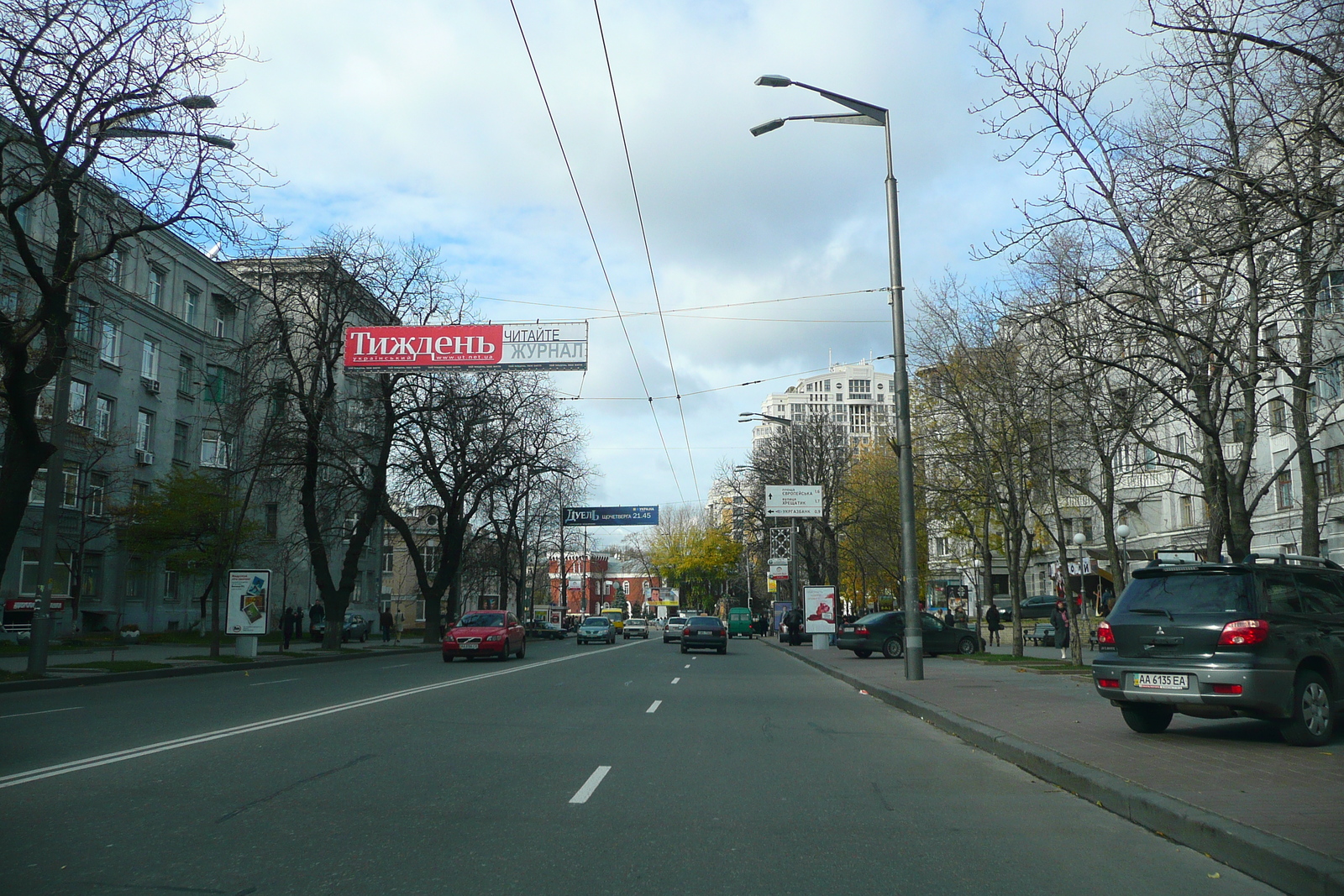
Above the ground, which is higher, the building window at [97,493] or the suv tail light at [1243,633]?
the building window at [97,493]

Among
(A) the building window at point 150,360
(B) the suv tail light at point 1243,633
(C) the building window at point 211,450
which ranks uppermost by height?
(A) the building window at point 150,360

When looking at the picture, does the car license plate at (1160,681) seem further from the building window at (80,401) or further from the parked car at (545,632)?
the parked car at (545,632)

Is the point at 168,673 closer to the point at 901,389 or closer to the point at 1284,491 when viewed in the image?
the point at 901,389

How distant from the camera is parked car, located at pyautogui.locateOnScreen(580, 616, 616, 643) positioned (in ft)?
174

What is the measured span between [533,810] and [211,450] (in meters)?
45.6

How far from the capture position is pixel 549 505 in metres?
54.5

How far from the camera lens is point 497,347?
69.1ft

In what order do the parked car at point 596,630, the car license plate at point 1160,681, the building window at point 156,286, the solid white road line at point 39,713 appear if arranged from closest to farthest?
the car license plate at point 1160,681 < the solid white road line at point 39,713 < the building window at point 156,286 < the parked car at point 596,630

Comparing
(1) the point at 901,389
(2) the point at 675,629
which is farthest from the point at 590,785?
(2) the point at 675,629

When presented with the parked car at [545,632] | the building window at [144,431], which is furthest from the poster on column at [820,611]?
the parked car at [545,632]

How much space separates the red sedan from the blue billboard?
25.3 meters

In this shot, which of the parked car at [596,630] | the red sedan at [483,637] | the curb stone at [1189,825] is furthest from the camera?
the parked car at [596,630]

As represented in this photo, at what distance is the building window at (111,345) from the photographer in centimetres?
3850

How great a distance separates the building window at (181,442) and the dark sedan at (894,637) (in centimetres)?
3030
